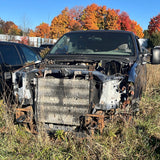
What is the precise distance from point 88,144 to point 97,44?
2.32 m

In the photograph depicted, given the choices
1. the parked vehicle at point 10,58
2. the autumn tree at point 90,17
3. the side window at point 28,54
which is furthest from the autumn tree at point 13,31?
the parked vehicle at point 10,58

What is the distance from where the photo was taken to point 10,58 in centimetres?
504

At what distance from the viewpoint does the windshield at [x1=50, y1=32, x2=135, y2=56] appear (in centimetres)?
420

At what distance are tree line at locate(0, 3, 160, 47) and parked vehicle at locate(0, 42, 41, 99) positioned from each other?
1376 inches

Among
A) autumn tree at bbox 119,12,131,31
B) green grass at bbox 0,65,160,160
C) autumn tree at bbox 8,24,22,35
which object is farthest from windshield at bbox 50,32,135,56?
autumn tree at bbox 119,12,131,31

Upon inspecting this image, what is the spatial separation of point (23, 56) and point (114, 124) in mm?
3634

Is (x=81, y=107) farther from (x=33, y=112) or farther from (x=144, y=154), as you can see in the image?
(x=144, y=154)

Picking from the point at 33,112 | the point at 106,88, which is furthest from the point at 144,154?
the point at 33,112

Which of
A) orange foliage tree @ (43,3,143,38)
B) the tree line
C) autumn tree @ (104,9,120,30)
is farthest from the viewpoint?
autumn tree @ (104,9,120,30)

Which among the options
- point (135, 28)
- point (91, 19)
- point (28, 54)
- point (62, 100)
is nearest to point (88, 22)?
point (91, 19)

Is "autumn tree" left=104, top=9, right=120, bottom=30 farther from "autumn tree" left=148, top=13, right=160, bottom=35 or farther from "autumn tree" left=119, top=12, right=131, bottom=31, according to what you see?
"autumn tree" left=148, top=13, right=160, bottom=35

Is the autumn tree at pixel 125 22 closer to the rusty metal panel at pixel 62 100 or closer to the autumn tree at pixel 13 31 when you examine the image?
the autumn tree at pixel 13 31

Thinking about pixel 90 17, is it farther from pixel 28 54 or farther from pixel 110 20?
pixel 28 54

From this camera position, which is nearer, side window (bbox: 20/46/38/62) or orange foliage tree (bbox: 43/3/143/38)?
side window (bbox: 20/46/38/62)
